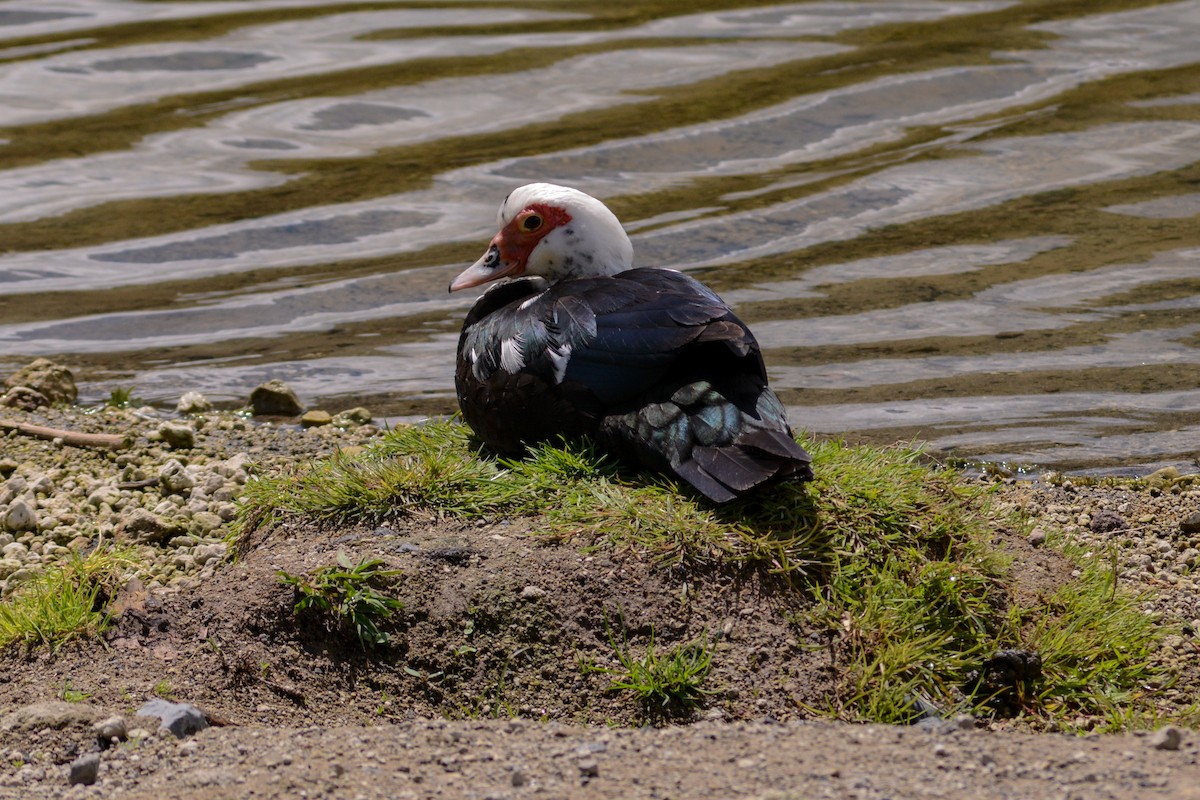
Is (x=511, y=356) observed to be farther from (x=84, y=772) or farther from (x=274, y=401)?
(x=274, y=401)

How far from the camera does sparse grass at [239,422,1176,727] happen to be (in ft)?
12.9

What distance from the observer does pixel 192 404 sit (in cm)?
695

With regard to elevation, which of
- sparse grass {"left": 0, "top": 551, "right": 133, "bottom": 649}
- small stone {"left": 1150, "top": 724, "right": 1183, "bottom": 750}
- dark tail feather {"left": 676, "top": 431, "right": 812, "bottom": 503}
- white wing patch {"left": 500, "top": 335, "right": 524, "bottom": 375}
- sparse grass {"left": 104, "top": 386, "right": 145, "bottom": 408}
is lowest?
sparse grass {"left": 104, "top": 386, "right": 145, "bottom": 408}

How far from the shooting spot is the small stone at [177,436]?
6.16 m

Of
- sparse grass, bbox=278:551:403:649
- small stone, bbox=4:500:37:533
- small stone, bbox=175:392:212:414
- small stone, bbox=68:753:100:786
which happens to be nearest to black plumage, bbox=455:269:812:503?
sparse grass, bbox=278:551:403:649

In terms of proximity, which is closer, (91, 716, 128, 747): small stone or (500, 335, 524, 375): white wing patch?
(91, 716, 128, 747): small stone

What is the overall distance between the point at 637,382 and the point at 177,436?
2527 millimetres

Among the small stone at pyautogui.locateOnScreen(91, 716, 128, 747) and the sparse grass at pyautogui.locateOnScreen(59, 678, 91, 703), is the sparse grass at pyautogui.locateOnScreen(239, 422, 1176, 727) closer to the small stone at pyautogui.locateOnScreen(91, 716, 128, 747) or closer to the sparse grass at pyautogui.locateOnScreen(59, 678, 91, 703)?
the sparse grass at pyautogui.locateOnScreen(59, 678, 91, 703)

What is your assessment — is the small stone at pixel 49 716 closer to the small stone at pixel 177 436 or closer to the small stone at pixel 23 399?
the small stone at pixel 177 436

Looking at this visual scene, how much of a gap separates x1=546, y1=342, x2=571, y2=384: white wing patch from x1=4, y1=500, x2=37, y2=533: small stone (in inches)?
81.8

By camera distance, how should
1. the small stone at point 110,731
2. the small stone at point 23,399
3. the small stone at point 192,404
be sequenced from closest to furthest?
the small stone at point 110,731 → the small stone at point 23,399 → the small stone at point 192,404

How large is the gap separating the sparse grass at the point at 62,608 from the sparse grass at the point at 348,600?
592 millimetres

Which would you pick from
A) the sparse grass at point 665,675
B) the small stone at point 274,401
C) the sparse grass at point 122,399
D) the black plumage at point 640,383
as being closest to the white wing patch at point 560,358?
the black plumage at point 640,383

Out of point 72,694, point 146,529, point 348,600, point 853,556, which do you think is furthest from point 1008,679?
point 146,529
